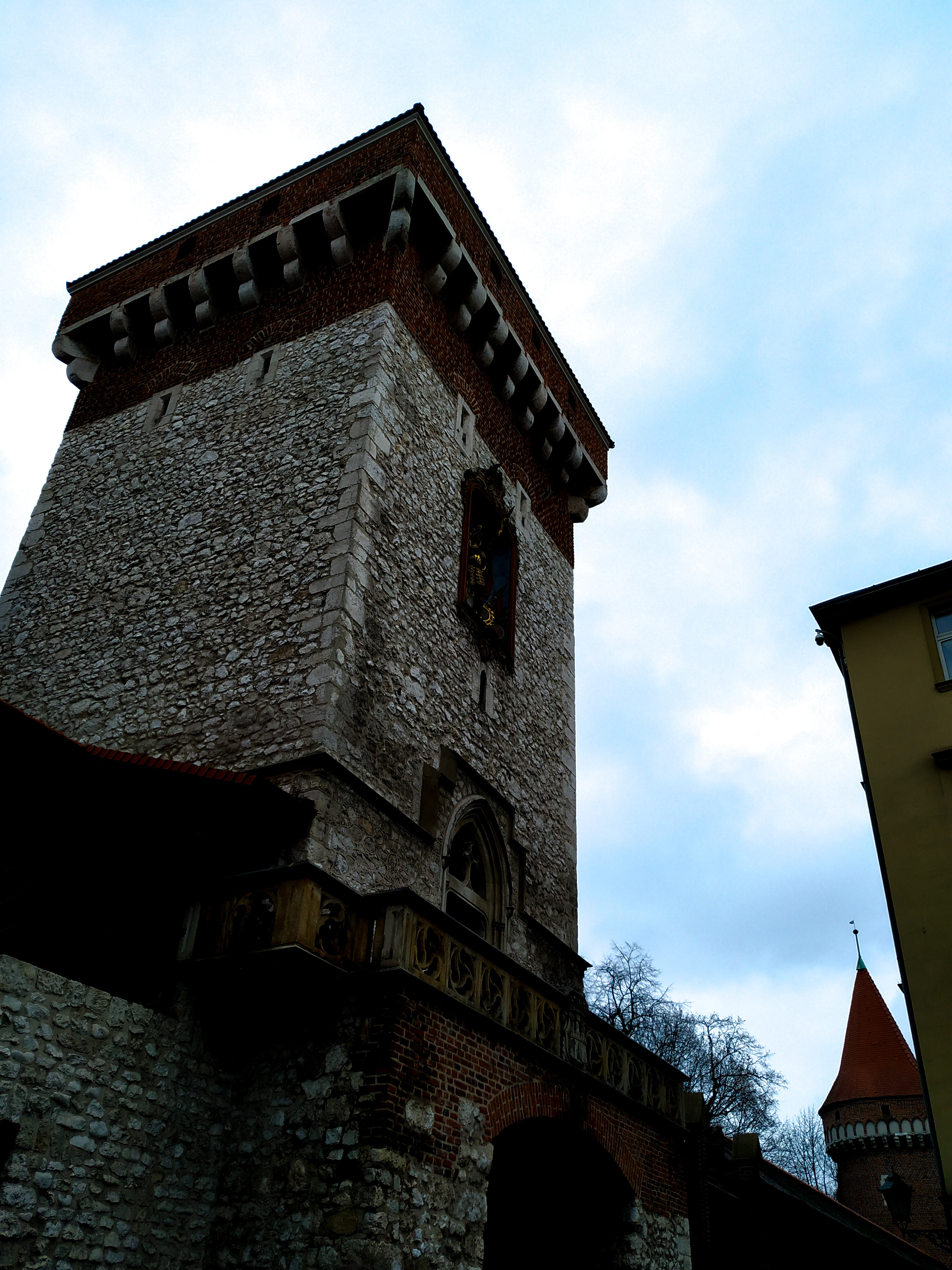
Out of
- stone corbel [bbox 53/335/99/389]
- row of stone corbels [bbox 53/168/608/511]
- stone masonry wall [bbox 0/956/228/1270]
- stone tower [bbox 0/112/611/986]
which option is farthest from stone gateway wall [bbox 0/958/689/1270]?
stone corbel [bbox 53/335/99/389]

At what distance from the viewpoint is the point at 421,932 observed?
848 centimetres

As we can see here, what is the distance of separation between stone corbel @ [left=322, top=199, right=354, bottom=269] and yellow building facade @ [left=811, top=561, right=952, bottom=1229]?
8.31 meters

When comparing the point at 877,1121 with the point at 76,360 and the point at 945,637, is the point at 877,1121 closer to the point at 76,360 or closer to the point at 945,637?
the point at 945,637

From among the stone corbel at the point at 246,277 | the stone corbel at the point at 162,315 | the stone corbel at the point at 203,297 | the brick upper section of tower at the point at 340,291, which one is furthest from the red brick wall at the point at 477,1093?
the stone corbel at the point at 162,315

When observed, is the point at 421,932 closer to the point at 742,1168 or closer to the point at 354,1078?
the point at 354,1078

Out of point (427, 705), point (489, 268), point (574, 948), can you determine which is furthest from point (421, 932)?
point (489, 268)

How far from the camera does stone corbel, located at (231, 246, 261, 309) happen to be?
1539cm

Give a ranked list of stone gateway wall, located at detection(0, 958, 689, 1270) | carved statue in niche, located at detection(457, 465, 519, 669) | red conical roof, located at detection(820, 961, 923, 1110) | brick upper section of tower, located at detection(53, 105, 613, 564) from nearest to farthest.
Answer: stone gateway wall, located at detection(0, 958, 689, 1270)
carved statue in niche, located at detection(457, 465, 519, 669)
brick upper section of tower, located at detection(53, 105, 613, 564)
red conical roof, located at detection(820, 961, 923, 1110)

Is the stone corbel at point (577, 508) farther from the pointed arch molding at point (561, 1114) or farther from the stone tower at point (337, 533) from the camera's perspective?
the pointed arch molding at point (561, 1114)

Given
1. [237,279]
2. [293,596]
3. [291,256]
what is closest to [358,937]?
[293,596]

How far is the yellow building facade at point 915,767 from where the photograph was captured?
35.7 ft

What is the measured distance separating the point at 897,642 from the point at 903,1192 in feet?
24.0

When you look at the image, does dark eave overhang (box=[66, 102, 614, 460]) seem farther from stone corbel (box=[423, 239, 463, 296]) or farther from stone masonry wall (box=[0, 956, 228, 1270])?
stone masonry wall (box=[0, 956, 228, 1270])

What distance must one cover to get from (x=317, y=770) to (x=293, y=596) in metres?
2.49
